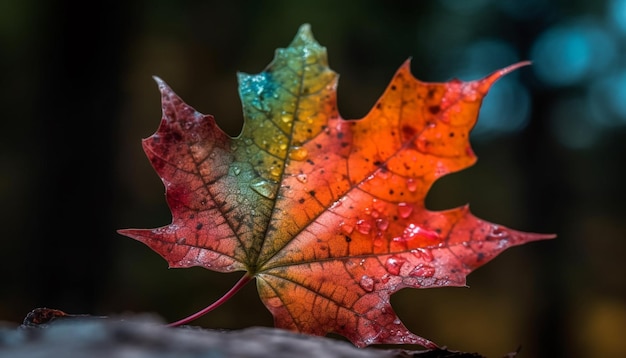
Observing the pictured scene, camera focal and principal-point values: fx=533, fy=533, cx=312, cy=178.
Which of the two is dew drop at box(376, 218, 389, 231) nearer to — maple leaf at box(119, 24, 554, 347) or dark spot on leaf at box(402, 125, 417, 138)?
maple leaf at box(119, 24, 554, 347)

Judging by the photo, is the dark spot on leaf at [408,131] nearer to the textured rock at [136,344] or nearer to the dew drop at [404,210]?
A: the dew drop at [404,210]

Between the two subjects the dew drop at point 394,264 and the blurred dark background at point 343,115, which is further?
the blurred dark background at point 343,115

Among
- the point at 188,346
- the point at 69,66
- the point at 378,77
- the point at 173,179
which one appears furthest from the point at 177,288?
the point at 188,346

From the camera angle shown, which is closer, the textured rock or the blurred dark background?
the textured rock

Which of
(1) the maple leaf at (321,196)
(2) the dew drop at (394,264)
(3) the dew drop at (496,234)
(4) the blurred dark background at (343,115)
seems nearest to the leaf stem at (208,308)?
(1) the maple leaf at (321,196)

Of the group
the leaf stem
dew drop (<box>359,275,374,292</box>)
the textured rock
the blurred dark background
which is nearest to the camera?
the textured rock

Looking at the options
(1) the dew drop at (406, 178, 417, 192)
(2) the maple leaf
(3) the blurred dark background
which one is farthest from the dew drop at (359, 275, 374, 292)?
(3) the blurred dark background

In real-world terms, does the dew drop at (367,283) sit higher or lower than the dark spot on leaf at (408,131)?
lower
